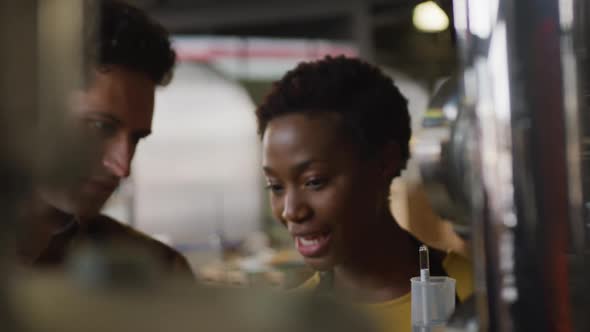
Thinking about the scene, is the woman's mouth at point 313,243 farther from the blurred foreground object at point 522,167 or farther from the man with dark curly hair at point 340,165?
the blurred foreground object at point 522,167

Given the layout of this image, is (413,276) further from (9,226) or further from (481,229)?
(9,226)

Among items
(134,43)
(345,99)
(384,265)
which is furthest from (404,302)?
(134,43)

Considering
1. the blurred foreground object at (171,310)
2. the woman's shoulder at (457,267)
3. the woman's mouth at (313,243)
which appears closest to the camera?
the blurred foreground object at (171,310)

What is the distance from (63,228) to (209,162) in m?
0.20

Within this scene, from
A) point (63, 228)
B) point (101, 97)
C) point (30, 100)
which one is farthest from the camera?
point (101, 97)

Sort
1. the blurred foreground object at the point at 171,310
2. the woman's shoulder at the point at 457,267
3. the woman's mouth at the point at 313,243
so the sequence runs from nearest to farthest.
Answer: the blurred foreground object at the point at 171,310, the woman's shoulder at the point at 457,267, the woman's mouth at the point at 313,243

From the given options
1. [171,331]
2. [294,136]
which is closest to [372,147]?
[294,136]

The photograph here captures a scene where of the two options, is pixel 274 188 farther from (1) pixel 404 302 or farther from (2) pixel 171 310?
(2) pixel 171 310

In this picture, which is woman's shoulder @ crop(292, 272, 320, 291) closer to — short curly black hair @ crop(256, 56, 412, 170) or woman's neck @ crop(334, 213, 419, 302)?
woman's neck @ crop(334, 213, 419, 302)

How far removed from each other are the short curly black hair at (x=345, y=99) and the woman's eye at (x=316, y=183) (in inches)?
2.0

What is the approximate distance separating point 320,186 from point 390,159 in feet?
0.22

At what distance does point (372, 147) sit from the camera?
0.59 m

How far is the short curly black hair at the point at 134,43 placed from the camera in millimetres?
526

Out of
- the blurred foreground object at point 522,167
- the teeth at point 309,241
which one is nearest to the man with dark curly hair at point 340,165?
the teeth at point 309,241
